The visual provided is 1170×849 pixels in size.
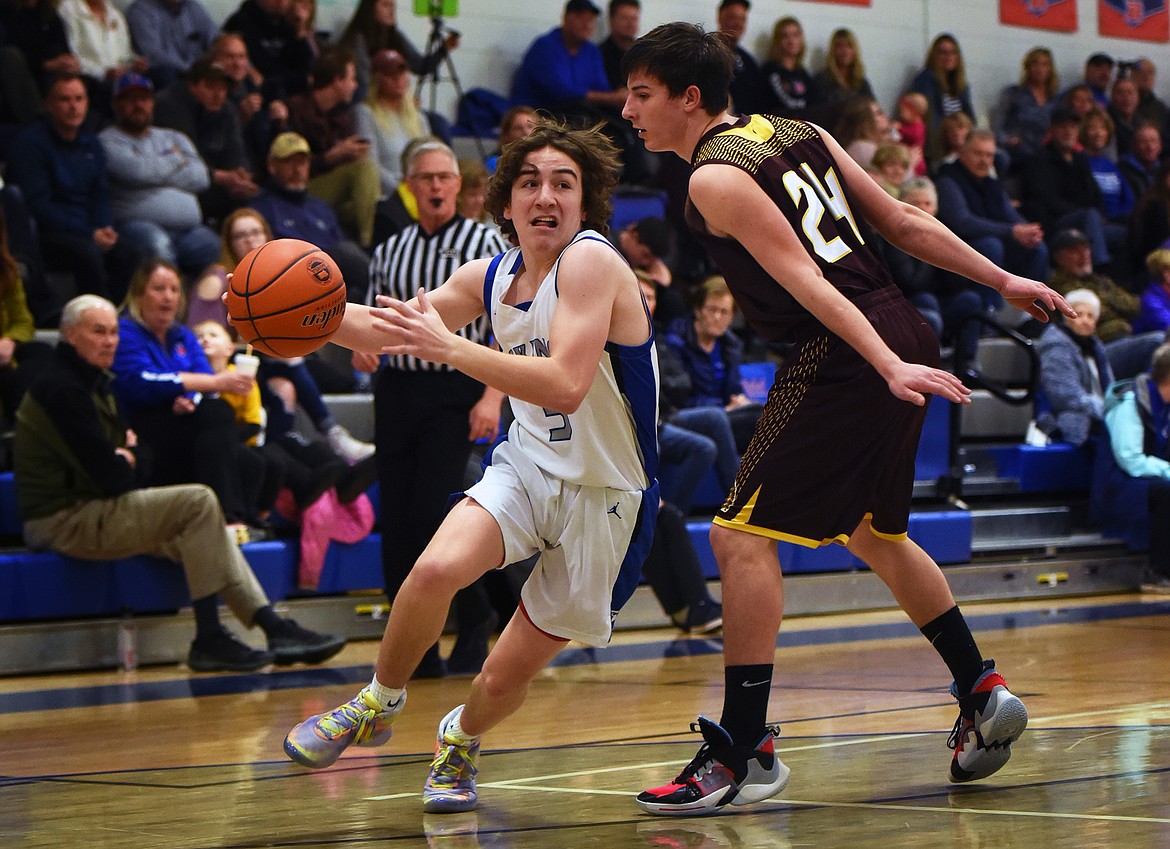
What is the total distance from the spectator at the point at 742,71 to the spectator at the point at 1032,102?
2627 mm

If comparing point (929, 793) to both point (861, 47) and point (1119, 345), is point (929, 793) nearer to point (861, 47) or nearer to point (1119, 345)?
point (1119, 345)

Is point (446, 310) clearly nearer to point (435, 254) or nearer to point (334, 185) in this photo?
point (435, 254)

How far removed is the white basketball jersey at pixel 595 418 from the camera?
11.3 ft

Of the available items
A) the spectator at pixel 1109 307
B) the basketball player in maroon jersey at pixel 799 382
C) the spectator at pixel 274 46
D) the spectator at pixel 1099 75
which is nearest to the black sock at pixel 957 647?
the basketball player in maroon jersey at pixel 799 382

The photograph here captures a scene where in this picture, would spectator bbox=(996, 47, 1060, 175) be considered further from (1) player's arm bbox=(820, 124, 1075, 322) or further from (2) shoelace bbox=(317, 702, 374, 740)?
(2) shoelace bbox=(317, 702, 374, 740)

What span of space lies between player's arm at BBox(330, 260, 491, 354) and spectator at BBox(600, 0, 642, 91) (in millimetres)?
7294

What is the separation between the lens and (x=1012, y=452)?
931cm

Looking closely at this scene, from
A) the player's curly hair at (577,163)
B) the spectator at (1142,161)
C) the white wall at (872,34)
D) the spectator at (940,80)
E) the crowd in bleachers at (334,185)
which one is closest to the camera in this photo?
the player's curly hair at (577,163)

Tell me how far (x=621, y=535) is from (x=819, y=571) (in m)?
4.82

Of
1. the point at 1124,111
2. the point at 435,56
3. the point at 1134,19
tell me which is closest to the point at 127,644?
the point at 435,56

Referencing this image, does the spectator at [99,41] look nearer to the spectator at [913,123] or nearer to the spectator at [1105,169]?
the spectator at [913,123]

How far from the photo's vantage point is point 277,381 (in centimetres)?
720

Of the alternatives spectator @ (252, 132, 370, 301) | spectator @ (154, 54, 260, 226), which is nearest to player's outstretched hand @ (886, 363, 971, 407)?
spectator @ (252, 132, 370, 301)

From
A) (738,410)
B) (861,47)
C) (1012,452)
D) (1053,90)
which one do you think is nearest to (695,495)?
(738,410)
